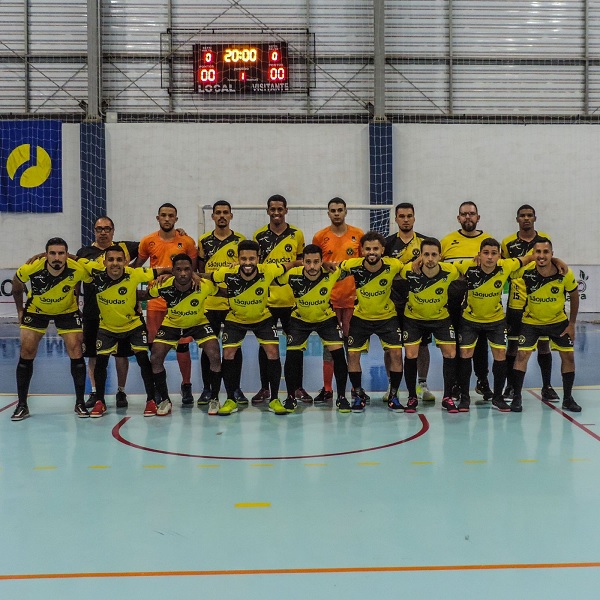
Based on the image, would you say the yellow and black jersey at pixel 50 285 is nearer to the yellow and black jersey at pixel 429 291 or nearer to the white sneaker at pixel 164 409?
the white sneaker at pixel 164 409

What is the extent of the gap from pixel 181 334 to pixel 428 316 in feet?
7.14

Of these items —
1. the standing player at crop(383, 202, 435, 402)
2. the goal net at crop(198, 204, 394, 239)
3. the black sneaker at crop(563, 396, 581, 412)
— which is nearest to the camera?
the black sneaker at crop(563, 396, 581, 412)

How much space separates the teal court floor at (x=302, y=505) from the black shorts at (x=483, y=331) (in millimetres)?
643

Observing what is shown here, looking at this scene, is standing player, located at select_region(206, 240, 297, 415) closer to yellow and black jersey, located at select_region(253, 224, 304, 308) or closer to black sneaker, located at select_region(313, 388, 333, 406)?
yellow and black jersey, located at select_region(253, 224, 304, 308)

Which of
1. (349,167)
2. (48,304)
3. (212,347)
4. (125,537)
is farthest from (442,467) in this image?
(349,167)

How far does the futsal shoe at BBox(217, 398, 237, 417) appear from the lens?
19.6ft

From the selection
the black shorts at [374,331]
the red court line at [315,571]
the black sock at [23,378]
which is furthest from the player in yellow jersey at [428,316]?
the black sock at [23,378]

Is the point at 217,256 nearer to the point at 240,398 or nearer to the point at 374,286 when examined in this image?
the point at 240,398

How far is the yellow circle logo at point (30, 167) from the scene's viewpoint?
1467 centimetres

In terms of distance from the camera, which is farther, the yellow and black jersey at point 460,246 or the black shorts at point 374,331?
the yellow and black jersey at point 460,246

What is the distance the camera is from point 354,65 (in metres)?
15.3

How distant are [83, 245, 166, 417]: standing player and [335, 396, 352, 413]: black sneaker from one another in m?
1.59

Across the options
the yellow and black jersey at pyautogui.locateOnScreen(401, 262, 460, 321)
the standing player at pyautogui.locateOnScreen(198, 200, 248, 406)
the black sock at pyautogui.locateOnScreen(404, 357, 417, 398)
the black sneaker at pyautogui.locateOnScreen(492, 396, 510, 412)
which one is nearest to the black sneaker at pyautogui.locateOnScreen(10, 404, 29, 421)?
the standing player at pyautogui.locateOnScreen(198, 200, 248, 406)

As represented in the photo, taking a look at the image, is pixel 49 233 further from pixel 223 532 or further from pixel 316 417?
pixel 223 532
